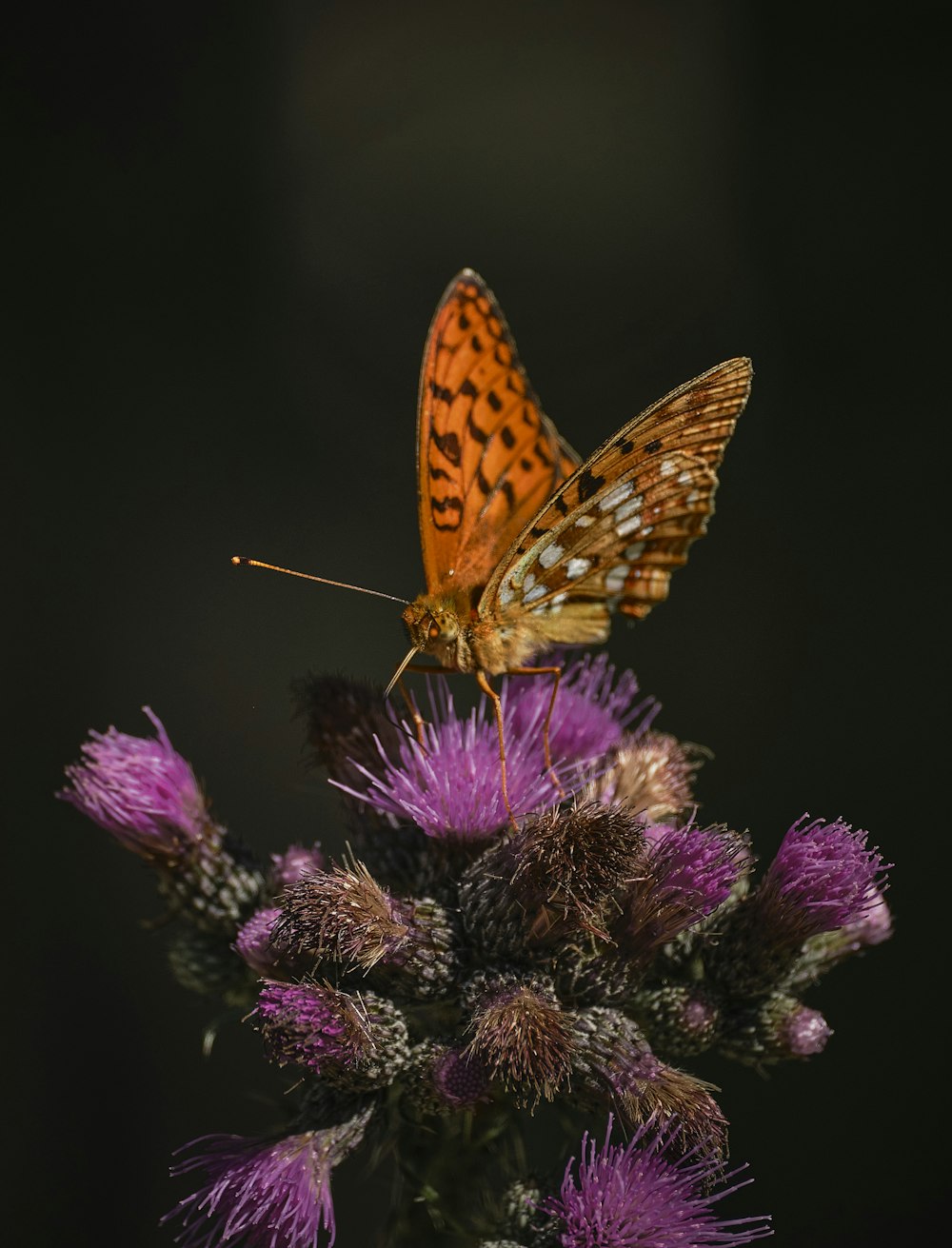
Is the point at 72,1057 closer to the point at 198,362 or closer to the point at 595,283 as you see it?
the point at 198,362

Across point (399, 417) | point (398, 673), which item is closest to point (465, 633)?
point (398, 673)

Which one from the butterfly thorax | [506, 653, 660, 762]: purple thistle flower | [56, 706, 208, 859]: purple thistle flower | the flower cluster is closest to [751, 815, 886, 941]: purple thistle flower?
the flower cluster

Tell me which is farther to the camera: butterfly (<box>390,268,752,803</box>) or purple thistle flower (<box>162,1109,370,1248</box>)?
butterfly (<box>390,268,752,803</box>)

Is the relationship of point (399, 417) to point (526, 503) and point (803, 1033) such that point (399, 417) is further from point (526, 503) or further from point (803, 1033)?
point (803, 1033)

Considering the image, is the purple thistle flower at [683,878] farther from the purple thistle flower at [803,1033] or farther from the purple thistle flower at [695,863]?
the purple thistle flower at [803,1033]

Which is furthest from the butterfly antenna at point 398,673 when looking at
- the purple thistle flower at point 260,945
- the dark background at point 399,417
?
the dark background at point 399,417

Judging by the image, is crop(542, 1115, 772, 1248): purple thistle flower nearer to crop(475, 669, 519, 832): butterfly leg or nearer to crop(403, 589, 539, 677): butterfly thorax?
crop(475, 669, 519, 832): butterfly leg
